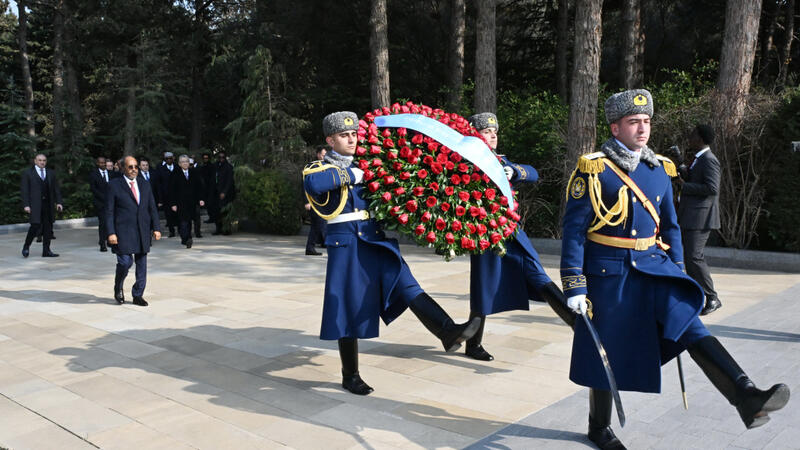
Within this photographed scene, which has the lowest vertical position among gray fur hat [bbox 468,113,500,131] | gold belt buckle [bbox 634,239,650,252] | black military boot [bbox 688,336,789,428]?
black military boot [bbox 688,336,789,428]

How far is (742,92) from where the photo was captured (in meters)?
11.0

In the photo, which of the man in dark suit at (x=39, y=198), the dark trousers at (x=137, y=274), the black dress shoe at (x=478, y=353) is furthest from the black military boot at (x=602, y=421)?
the man in dark suit at (x=39, y=198)

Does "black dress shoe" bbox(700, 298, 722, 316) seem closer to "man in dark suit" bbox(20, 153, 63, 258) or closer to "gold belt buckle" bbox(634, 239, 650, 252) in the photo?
"gold belt buckle" bbox(634, 239, 650, 252)

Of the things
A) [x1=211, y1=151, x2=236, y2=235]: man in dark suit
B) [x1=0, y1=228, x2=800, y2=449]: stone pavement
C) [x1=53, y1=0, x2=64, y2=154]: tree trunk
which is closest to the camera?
[x1=0, y1=228, x2=800, y2=449]: stone pavement

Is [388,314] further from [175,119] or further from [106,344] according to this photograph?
[175,119]

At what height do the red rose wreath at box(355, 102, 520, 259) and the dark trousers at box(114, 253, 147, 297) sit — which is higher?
the red rose wreath at box(355, 102, 520, 259)

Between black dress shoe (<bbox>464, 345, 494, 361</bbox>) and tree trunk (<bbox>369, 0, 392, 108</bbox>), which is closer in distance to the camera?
black dress shoe (<bbox>464, 345, 494, 361</bbox>)

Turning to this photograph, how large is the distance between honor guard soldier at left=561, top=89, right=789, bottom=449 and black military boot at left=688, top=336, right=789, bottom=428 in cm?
9

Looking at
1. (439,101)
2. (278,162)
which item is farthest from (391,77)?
(278,162)

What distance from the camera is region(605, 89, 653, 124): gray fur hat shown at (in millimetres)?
3531

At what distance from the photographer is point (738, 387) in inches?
125

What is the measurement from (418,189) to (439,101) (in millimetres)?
19193

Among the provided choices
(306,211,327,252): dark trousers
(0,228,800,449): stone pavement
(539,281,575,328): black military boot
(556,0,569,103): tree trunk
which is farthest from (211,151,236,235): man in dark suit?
(539,281,575,328): black military boot

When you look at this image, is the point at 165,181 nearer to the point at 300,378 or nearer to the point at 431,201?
the point at 300,378
